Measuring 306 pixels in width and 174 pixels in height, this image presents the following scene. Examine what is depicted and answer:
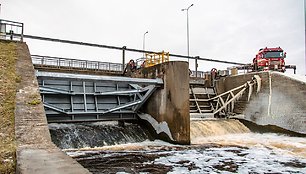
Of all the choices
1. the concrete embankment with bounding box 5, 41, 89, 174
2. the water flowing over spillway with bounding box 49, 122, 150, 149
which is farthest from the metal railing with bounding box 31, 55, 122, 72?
the concrete embankment with bounding box 5, 41, 89, 174

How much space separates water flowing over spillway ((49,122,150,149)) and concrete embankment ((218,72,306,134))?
7.34 m

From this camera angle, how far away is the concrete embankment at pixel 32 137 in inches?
113

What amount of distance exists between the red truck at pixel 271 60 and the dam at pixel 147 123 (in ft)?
15.6

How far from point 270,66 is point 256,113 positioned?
6.88 metres

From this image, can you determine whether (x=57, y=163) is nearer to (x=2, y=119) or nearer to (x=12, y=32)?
(x=2, y=119)

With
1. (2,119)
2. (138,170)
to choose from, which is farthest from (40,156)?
(138,170)

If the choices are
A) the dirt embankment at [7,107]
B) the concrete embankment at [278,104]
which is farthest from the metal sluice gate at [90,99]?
the concrete embankment at [278,104]

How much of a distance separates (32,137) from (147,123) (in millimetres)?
7443

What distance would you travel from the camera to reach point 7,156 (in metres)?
3.60

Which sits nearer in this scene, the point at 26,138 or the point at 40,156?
the point at 40,156

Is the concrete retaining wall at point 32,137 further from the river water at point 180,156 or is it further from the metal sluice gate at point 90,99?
the metal sluice gate at point 90,99

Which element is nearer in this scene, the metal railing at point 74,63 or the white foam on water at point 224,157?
the white foam on water at point 224,157

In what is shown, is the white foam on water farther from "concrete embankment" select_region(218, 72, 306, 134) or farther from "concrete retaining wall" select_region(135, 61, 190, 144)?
"concrete embankment" select_region(218, 72, 306, 134)

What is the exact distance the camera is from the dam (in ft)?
17.4
